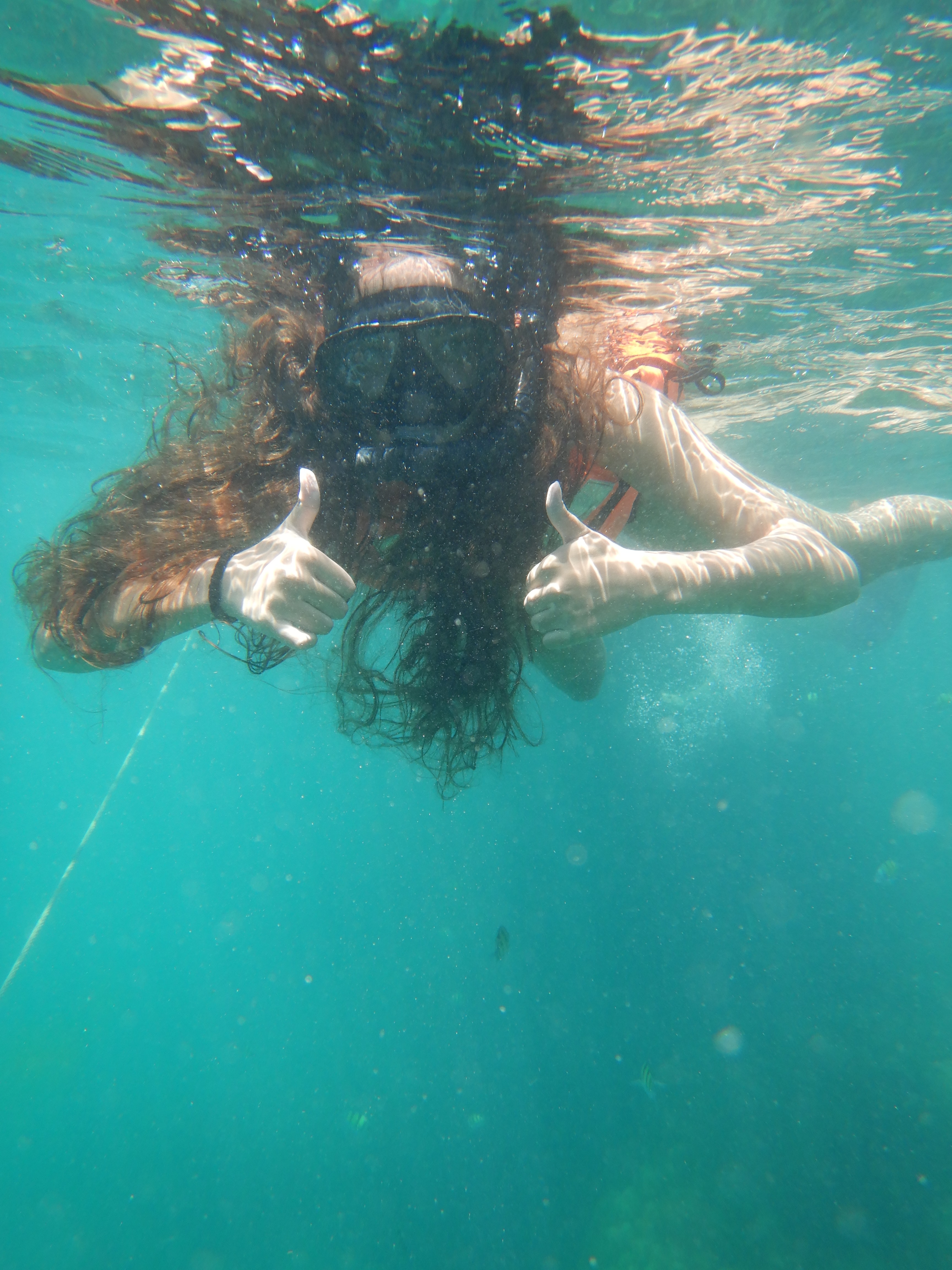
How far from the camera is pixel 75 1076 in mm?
17891

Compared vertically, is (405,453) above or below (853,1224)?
above

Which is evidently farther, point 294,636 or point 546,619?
point 546,619

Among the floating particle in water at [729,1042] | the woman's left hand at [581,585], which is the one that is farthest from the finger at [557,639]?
the floating particle in water at [729,1042]

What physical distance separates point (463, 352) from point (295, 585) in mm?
1289

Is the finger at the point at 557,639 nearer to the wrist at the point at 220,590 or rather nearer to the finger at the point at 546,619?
the finger at the point at 546,619

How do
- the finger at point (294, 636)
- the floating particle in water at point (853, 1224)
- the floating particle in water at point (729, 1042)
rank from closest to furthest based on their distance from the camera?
the finger at point (294, 636)
the floating particle in water at point (853, 1224)
the floating particle in water at point (729, 1042)

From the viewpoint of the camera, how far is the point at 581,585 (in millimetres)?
2215

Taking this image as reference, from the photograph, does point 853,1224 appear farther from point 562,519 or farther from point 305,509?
point 305,509

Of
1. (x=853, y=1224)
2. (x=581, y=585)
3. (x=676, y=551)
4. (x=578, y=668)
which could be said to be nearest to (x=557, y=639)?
(x=581, y=585)

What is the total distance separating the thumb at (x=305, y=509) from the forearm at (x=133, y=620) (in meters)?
0.59

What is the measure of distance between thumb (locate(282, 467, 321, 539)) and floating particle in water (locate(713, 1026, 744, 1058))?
14.5 metres

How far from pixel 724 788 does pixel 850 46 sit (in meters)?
18.4

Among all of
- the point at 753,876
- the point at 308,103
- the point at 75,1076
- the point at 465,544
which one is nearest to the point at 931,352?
the point at 308,103

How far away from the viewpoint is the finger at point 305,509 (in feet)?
7.75
